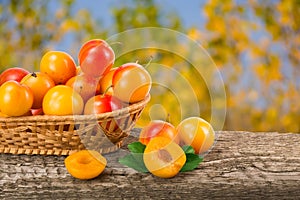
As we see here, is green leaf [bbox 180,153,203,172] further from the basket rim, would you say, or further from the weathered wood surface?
the basket rim

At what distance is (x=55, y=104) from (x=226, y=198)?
0.47 m

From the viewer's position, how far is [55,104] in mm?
1354

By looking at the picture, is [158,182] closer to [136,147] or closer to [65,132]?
[136,147]

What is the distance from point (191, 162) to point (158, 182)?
4.3 inches

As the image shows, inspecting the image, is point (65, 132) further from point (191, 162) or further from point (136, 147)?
point (191, 162)

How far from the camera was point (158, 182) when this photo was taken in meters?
1.32

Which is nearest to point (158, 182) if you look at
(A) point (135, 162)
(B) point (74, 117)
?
(A) point (135, 162)

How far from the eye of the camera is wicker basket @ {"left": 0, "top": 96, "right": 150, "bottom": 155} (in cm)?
135

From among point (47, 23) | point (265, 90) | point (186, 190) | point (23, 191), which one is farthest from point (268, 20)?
point (23, 191)

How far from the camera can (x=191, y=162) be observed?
1.38 meters

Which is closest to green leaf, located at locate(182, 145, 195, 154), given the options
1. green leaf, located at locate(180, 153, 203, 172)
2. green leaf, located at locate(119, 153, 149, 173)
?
green leaf, located at locate(180, 153, 203, 172)

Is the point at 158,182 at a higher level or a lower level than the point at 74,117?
lower

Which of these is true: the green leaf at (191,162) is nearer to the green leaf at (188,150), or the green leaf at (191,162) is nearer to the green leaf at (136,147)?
the green leaf at (188,150)

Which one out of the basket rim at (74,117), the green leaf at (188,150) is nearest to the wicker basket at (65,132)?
the basket rim at (74,117)
